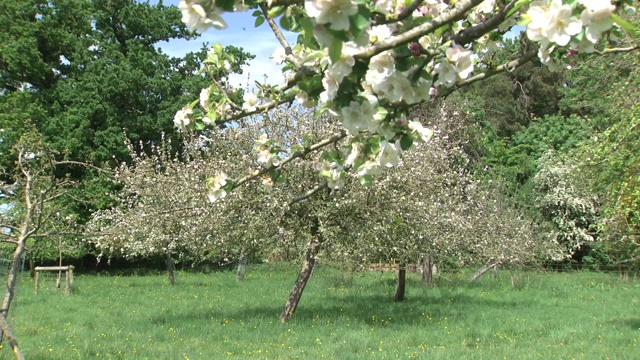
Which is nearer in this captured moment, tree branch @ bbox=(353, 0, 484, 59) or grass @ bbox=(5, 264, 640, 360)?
tree branch @ bbox=(353, 0, 484, 59)

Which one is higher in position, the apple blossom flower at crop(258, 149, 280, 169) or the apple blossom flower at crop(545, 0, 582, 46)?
the apple blossom flower at crop(545, 0, 582, 46)

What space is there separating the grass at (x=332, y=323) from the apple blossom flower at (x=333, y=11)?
6525 mm

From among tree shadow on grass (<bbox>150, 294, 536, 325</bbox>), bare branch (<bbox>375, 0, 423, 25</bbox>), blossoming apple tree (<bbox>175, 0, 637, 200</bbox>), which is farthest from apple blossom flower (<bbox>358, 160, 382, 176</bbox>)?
tree shadow on grass (<bbox>150, 294, 536, 325</bbox>)

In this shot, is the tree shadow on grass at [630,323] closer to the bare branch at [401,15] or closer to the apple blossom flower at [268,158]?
the apple blossom flower at [268,158]

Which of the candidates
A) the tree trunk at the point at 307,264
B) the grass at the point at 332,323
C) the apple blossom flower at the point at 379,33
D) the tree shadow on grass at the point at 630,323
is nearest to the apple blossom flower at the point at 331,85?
the apple blossom flower at the point at 379,33

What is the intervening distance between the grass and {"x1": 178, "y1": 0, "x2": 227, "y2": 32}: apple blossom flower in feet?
20.9

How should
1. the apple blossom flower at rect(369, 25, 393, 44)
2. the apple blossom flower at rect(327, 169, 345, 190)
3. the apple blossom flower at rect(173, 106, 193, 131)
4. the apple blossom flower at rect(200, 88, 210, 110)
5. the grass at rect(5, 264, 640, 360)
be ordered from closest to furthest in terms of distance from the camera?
the apple blossom flower at rect(369, 25, 393, 44), the apple blossom flower at rect(200, 88, 210, 110), the apple blossom flower at rect(173, 106, 193, 131), the apple blossom flower at rect(327, 169, 345, 190), the grass at rect(5, 264, 640, 360)

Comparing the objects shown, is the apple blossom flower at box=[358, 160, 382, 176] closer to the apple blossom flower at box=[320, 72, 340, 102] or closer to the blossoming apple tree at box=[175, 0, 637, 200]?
the blossoming apple tree at box=[175, 0, 637, 200]

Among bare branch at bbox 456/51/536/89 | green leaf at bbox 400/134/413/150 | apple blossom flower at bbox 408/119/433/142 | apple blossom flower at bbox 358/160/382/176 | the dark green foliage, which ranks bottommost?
apple blossom flower at bbox 358/160/382/176

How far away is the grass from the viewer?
25.0ft

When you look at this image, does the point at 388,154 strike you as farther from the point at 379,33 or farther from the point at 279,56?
the point at 279,56

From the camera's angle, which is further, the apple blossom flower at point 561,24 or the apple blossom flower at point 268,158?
the apple blossom flower at point 268,158

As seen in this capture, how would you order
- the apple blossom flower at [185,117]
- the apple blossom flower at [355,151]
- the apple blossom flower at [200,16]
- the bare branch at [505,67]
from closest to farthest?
the apple blossom flower at [200,16], the apple blossom flower at [355,151], the bare branch at [505,67], the apple blossom flower at [185,117]

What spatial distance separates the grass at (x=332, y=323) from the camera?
7.63 m
